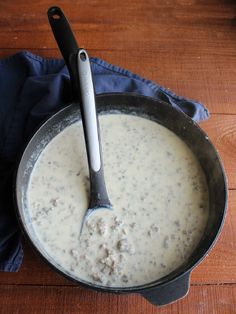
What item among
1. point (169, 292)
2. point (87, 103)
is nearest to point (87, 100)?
point (87, 103)

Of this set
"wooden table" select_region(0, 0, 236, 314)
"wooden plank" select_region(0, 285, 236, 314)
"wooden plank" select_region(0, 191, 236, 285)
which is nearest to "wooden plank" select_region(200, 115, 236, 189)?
"wooden table" select_region(0, 0, 236, 314)

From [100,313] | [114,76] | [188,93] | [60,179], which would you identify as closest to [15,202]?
[60,179]

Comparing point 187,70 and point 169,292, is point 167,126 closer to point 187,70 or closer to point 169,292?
point 187,70

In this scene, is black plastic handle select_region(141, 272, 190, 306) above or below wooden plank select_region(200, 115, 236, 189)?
below

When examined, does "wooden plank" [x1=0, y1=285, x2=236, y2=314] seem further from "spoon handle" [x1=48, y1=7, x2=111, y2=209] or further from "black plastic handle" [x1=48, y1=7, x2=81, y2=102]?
"black plastic handle" [x1=48, y1=7, x2=81, y2=102]

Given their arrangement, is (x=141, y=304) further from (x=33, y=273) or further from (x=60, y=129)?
(x=60, y=129)

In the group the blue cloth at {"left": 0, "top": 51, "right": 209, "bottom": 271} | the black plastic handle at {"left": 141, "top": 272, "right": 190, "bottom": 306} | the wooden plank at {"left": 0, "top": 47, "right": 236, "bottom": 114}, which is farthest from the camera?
the wooden plank at {"left": 0, "top": 47, "right": 236, "bottom": 114}

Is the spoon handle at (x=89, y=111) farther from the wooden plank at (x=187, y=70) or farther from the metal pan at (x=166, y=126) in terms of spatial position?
the wooden plank at (x=187, y=70)
